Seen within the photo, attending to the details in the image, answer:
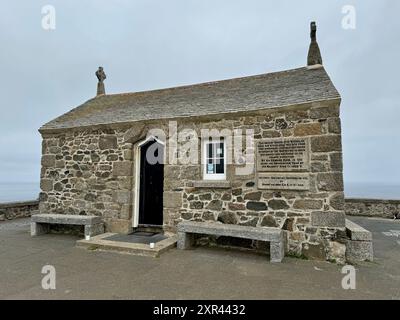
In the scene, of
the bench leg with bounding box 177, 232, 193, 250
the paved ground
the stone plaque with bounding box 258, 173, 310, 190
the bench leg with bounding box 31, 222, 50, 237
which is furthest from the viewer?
the bench leg with bounding box 31, 222, 50, 237

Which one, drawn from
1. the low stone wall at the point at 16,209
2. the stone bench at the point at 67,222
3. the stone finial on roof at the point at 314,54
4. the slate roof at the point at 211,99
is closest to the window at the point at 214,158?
the slate roof at the point at 211,99

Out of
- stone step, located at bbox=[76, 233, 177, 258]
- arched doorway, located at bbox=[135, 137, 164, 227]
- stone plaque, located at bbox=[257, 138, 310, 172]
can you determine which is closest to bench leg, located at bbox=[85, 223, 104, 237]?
stone step, located at bbox=[76, 233, 177, 258]

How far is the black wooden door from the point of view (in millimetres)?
7777

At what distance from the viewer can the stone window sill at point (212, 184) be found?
6.27 m

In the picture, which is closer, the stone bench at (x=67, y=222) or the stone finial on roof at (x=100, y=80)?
the stone bench at (x=67, y=222)

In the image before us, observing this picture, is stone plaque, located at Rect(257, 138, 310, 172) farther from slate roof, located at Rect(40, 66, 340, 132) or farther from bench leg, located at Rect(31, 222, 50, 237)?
bench leg, located at Rect(31, 222, 50, 237)

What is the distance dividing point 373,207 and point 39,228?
13326mm

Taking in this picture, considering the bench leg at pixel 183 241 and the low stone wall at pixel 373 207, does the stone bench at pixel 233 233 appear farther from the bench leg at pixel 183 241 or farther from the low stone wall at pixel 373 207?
the low stone wall at pixel 373 207

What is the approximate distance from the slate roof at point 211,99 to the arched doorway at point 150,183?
993mm

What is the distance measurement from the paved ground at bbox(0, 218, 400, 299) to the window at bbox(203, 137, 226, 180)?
6.09 ft

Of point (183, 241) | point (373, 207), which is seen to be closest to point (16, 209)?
point (183, 241)

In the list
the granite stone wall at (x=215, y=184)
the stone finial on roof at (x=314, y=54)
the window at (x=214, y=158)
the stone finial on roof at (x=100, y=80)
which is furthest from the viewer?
the stone finial on roof at (x=100, y=80)
